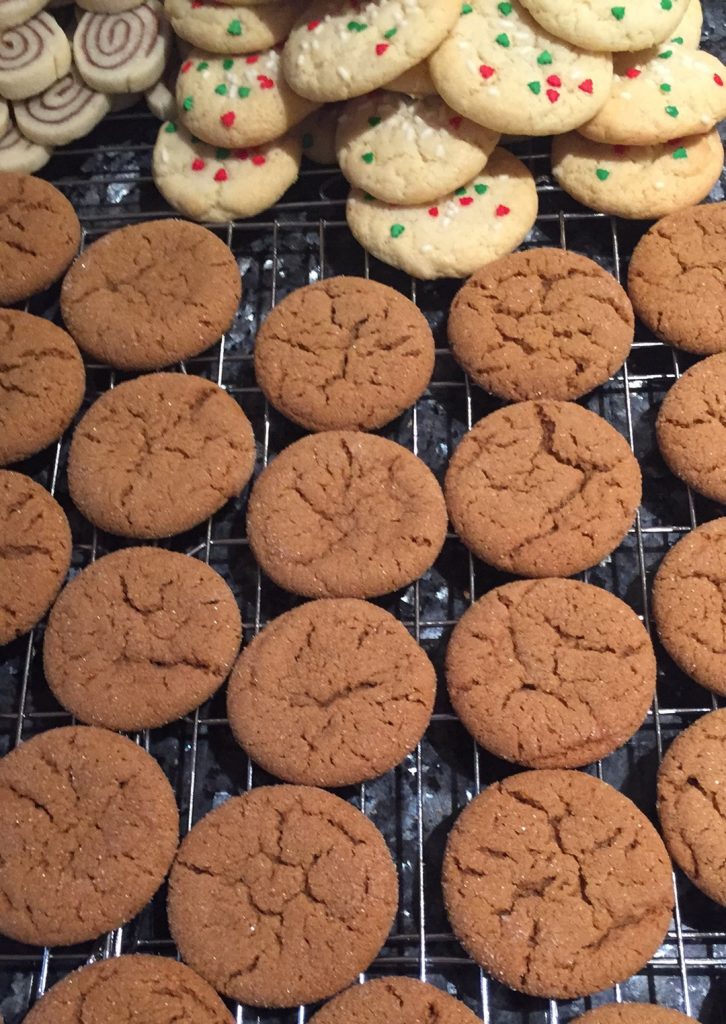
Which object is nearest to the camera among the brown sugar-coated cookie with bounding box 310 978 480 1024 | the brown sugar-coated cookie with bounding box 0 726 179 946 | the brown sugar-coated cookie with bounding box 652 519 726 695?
the brown sugar-coated cookie with bounding box 310 978 480 1024

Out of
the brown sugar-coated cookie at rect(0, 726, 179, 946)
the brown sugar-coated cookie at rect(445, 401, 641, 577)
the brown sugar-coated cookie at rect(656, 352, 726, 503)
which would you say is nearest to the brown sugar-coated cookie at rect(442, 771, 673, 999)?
the brown sugar-coated cookie at rect(445, 401, 641, 577)

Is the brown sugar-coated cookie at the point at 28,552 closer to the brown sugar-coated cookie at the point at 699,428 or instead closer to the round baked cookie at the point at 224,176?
the round baked cookie at the point at 224,176

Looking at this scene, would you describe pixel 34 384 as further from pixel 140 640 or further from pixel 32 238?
pixel 140 640

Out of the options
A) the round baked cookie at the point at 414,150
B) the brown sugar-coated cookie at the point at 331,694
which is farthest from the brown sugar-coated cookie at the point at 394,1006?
the round baked cookie at the point at 414,150

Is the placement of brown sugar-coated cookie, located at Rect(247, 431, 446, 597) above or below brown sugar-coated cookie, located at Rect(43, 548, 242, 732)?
above

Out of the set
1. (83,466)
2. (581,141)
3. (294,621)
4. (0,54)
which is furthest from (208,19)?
(294,621)

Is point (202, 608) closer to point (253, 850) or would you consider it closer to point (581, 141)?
point (253, 850)

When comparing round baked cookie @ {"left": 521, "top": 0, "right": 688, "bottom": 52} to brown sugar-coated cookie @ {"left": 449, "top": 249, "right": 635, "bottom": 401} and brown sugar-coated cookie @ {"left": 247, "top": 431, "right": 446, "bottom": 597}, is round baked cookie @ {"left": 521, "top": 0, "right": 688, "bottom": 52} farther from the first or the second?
brown sugar-coated cookie @ {"left": 247, "top": 431, "right": 446, "bottom": 597}
